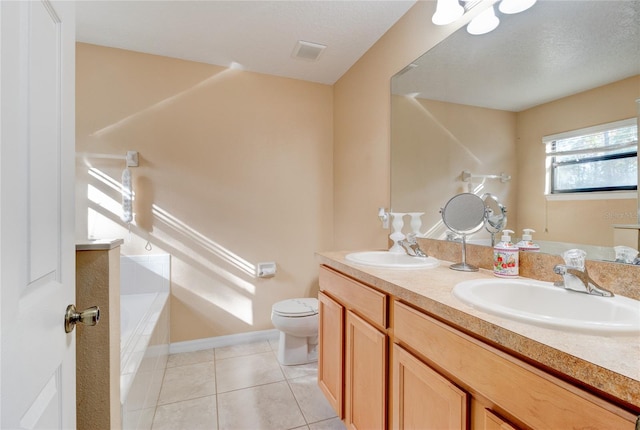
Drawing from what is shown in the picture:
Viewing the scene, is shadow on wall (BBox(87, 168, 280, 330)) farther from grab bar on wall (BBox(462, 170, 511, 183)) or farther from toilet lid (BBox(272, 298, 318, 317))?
grab bar on wall (BBox(462, 170, 511, 183))

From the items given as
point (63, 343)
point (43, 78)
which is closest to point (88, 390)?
point (63, 343)

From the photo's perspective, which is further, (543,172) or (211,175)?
(211,175)

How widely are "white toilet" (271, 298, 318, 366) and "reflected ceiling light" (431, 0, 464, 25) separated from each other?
191 centimetres

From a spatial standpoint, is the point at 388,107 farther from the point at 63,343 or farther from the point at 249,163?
the point at 63,343

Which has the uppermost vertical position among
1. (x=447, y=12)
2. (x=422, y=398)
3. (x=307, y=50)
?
→ (x=307, y=50)

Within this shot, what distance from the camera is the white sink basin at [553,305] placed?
635mm

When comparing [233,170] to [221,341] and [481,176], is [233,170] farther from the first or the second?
[481,176]

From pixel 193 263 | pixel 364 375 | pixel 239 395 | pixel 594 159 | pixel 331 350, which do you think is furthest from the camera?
pixel 193 263

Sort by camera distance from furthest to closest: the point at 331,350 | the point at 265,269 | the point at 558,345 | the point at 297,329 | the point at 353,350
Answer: the point at 265,269
the point at 297,329
the point at 331,350
the point at 353,350
the point at 558,345

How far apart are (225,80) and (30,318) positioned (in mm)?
2360

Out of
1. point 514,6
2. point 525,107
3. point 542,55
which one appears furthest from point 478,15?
point 525,107

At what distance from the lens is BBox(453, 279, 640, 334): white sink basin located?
64 cm

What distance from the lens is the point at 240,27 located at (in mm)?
1955

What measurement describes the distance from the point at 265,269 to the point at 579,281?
2.12m
